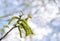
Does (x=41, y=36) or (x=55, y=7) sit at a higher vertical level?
(x=55, y=7)

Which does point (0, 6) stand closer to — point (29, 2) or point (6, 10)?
point (6, 10)

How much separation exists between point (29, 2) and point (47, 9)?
0.13 meters

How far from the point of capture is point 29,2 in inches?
42.9

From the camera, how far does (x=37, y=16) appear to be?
3.26ft

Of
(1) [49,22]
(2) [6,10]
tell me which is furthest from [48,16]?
(2) [6,10]

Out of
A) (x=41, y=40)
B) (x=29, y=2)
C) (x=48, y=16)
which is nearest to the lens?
(x=41, y=40)

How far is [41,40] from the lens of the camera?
2.82ft

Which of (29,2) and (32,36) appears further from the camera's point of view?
(29,2)

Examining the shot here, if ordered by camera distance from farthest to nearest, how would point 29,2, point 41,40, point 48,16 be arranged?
point 29,2
point 48,16
point 41,40

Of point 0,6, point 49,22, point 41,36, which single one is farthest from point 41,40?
point 0,6

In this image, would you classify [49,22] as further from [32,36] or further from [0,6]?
[0,6]

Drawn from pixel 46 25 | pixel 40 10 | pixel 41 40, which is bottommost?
pixel 41 40

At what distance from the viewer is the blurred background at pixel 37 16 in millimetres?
879

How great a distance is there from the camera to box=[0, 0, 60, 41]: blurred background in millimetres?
879
